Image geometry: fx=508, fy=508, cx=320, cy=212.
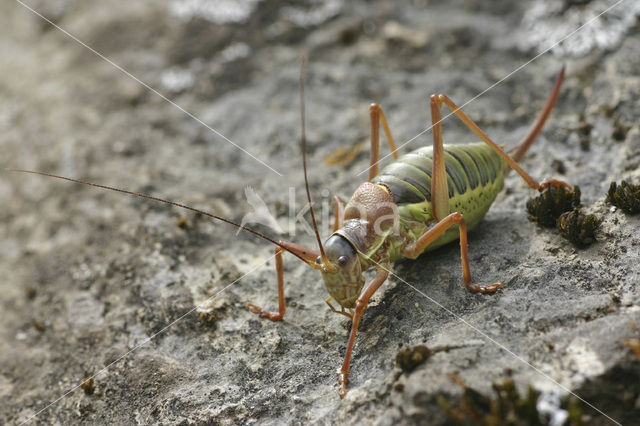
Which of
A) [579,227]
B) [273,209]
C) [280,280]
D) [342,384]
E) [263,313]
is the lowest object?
[342,384]

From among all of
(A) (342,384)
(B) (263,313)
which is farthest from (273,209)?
(A) (342,384)

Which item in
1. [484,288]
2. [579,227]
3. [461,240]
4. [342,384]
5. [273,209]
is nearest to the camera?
[342,384]

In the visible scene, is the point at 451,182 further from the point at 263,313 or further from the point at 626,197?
the point at 263,313

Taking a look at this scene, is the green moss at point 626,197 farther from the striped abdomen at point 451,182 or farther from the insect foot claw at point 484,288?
the insect foot claw at point 484,288

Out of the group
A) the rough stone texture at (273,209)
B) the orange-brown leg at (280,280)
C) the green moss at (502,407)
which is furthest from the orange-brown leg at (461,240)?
the green moss at (502,407)

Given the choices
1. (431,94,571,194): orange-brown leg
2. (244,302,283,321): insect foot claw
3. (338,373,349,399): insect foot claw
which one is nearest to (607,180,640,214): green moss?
(431,94,571,194): orange-brown leg

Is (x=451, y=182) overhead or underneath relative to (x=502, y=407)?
overhead
